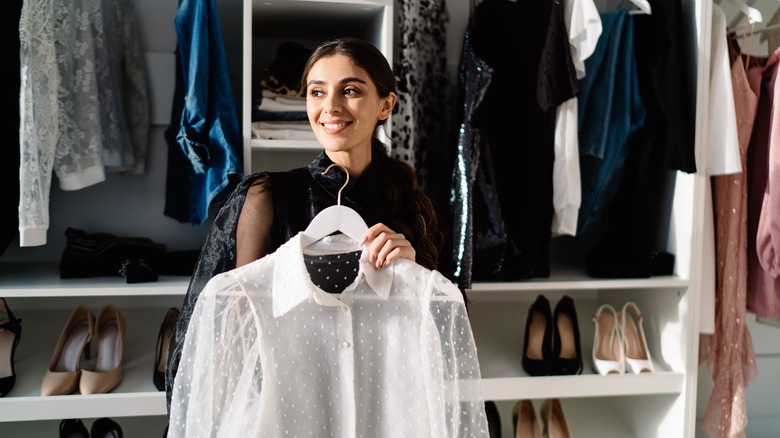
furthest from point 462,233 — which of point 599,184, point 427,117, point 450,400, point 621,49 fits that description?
point 621,49

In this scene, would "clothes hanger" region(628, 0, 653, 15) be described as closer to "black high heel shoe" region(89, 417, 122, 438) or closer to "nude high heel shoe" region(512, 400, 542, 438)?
"nude high heel shoe" region(512, 400, 542, 438)

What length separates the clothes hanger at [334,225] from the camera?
1.14 metres

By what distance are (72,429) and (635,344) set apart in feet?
5.88

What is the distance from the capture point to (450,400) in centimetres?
114

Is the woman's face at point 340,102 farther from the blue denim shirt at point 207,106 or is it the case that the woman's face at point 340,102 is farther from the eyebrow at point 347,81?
the blue denim shirt at point 207,106

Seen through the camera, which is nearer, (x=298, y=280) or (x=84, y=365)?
(x=298, y=280)

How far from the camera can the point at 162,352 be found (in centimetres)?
175

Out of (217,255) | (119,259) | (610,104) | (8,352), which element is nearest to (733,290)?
(610,104)

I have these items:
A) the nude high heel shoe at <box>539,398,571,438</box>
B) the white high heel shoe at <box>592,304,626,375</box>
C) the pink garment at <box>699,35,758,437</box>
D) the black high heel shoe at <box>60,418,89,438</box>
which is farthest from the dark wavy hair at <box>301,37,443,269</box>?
the black high heel shoe at <box>60,418,89,438</box>

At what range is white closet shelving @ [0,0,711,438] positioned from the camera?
1632mm

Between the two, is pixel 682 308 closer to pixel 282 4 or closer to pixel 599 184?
pixel 599 184

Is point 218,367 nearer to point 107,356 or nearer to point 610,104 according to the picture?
point 107,356

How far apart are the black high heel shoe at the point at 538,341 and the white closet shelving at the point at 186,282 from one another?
0.04m

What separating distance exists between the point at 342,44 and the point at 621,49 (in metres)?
1.12
